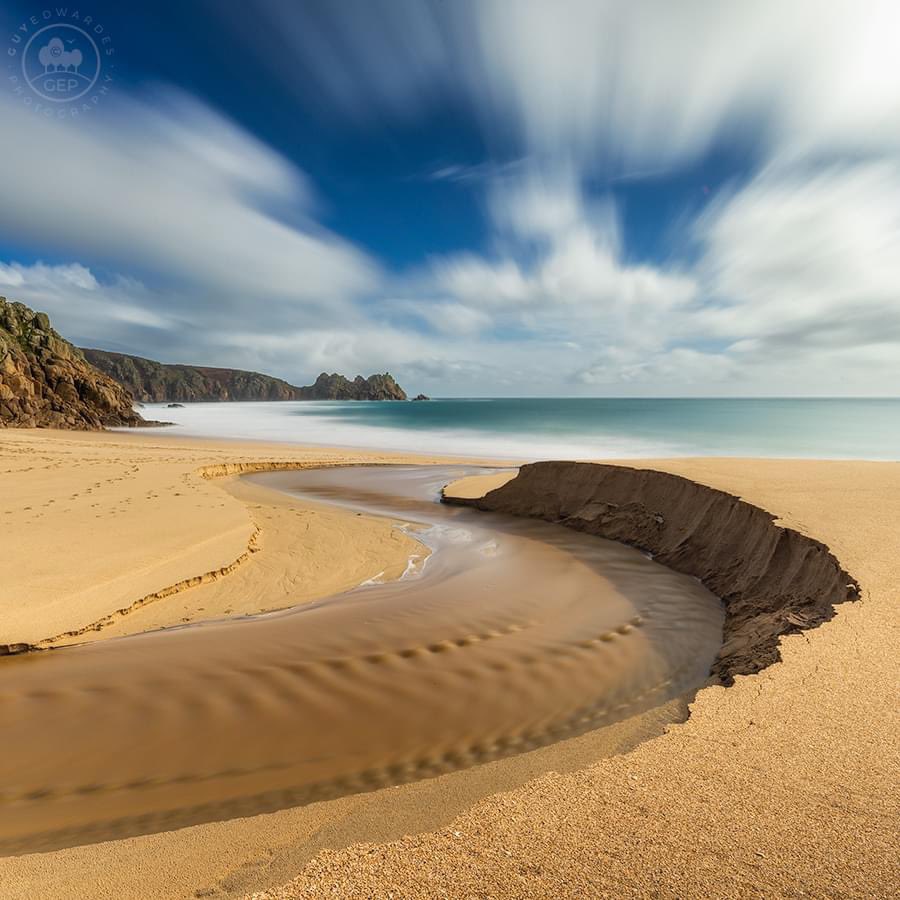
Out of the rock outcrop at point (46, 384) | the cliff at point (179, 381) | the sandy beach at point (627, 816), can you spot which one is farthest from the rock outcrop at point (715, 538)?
the cliff at point (179, 381)

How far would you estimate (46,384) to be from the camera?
4178 cm

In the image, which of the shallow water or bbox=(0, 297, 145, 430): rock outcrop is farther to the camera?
bbox=(0, 297, 145, 430): rock outcrop

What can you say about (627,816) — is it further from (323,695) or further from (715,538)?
(715,538)

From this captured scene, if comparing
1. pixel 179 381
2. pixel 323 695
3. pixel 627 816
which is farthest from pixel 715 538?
pixel 179 381

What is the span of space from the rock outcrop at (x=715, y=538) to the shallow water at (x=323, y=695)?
23.6 inches

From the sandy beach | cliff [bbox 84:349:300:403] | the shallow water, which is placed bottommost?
the shallow water

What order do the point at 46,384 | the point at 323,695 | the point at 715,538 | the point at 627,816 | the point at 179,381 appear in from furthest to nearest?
the point at 179,381 < the point at 46,384 < the point at 715,538 < the point at 323,695 < the point at 627,816

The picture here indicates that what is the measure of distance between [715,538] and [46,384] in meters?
52.9

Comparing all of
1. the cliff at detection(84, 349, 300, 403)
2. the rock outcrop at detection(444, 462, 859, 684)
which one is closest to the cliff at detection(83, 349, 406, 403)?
the cliff at detection(84, 349, 300, 403)

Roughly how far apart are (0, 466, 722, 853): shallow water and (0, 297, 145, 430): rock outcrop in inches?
1731

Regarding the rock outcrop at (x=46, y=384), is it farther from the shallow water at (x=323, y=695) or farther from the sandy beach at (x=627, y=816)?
the shallow water at (x=323, y=695)

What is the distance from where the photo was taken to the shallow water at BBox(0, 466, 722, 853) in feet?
12.0

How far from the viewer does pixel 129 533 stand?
927 cm

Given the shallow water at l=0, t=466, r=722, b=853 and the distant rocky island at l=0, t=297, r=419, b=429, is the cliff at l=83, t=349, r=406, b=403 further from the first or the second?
the shallow water at l=0, t=466, r=722, b=853
